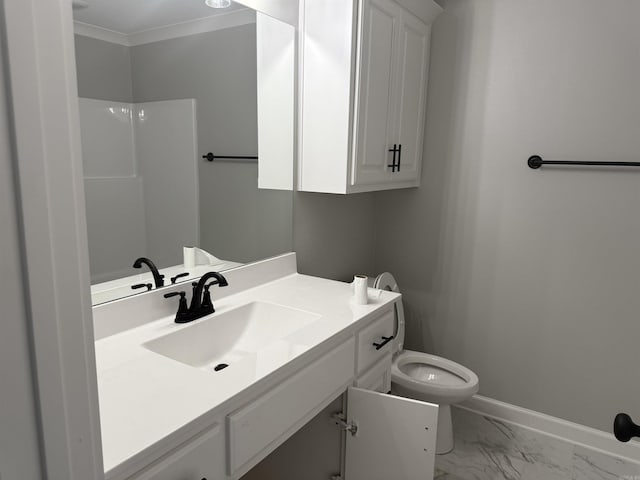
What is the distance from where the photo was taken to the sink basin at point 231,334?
135 cm

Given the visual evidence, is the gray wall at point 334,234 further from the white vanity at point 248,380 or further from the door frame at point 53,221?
the door frame at point 53,221

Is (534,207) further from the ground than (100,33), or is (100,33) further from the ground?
(100,33)

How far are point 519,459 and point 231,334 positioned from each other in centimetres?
154

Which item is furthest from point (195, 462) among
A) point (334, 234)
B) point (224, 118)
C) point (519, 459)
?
point (519, 459)

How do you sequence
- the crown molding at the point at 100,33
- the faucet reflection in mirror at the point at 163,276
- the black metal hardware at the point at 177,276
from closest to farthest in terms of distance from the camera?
the crown molding at the point at 100,33 → the faucet reflection in mirror at the point at 163,276 → the black metal hardware at the point at 177,276

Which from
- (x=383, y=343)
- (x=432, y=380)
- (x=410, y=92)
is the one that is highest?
(x=410, y=92)

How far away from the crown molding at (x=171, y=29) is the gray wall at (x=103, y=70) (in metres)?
0.02

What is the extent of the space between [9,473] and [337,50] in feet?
5.49

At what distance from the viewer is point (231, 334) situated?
153 cm

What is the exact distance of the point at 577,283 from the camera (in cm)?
213

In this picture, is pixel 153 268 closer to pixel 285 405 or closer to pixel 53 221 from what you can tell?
pixel 285 405

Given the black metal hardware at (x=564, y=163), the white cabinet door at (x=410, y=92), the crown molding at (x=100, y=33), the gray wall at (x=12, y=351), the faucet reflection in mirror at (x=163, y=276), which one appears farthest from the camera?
the white cabinet door at (x=410, y=92)

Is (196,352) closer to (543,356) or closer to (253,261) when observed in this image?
(253,261)

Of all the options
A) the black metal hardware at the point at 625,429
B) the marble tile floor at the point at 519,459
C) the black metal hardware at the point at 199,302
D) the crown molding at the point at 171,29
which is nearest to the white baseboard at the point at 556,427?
the marble tile floor at the point at 519,459
